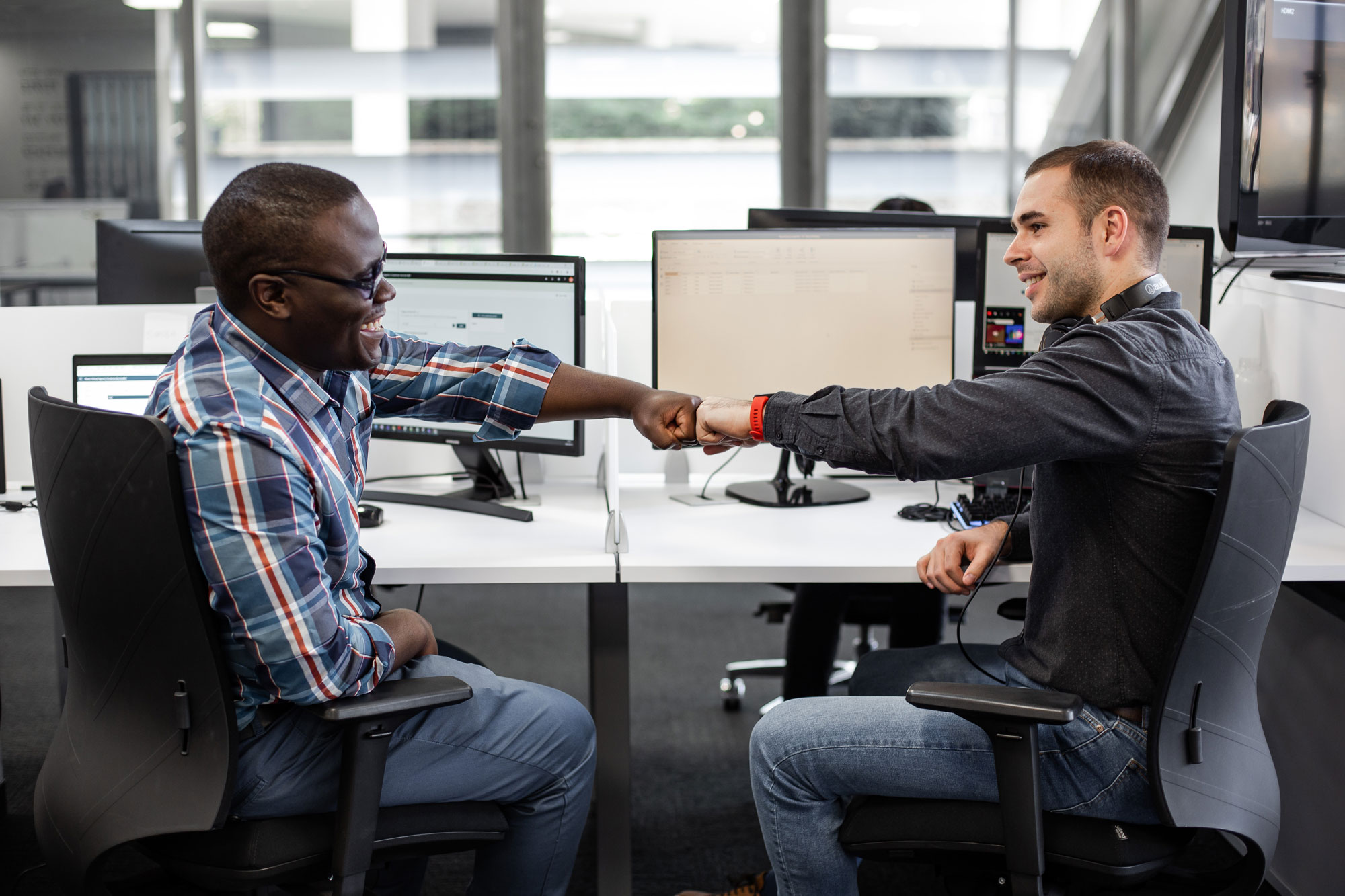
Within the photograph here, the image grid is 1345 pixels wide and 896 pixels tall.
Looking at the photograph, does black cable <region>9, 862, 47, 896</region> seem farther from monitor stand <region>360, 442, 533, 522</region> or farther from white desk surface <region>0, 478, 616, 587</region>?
monitor stand <region>360, 442, 533, 522</region>

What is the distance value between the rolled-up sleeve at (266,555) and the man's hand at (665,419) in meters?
0.67

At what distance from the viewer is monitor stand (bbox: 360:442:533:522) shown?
2.13m

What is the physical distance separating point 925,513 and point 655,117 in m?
3.28

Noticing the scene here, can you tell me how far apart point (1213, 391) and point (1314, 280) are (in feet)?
3.01

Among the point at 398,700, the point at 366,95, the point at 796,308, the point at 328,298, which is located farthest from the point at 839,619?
the point at 366,95

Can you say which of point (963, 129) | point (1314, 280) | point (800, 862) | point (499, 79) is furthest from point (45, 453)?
point (963, 129)

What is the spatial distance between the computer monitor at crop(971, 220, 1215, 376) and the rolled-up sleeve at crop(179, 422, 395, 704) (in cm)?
147

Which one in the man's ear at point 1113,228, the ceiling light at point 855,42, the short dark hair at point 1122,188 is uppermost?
the ceiling light at point 855,42

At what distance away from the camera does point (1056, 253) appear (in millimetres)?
1522

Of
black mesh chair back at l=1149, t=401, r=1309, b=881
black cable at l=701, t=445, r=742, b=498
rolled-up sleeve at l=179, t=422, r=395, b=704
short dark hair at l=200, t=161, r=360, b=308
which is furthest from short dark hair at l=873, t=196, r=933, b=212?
rolled-up sleeve at l=179, t=422, r=395, b=704

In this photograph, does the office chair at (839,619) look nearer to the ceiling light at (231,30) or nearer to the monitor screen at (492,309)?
the monitor screen at (492,309)

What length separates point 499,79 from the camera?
4.80 meters

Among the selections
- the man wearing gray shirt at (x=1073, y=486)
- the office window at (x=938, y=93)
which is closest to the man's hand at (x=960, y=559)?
the man wearing gray shirt at (x=1073, y=486)

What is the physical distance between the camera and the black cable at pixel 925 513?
2080 mm
